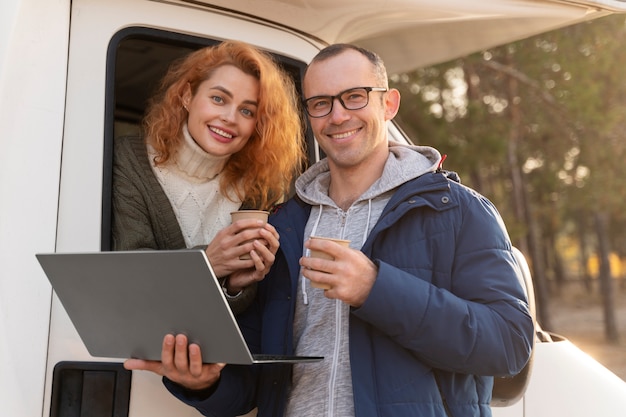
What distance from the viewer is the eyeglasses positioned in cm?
232

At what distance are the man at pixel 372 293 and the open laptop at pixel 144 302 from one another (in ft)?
0.22

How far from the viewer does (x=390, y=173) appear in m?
2.32

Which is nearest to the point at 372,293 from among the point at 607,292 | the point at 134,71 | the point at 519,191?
the point at 134,71

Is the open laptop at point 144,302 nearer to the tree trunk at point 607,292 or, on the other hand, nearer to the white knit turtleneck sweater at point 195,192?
the white knit turtleneck sweater at point 195,192

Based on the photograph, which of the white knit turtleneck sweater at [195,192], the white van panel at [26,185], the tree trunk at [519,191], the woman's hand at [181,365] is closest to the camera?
the woman's hand at [181,365]

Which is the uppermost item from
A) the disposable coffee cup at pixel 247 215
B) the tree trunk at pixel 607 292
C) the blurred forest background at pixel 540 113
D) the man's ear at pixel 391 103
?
the blurred forest background at pixel 540 113

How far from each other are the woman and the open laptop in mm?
360

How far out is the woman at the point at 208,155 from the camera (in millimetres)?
2311

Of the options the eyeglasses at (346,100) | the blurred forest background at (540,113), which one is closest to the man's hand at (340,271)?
the eyeglasses at (346,100)

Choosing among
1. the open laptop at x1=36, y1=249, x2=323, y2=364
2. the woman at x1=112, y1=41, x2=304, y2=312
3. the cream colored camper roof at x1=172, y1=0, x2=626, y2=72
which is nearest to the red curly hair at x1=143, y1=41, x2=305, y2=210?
the woman at x1=112, y1=41, x2=304, y2=312

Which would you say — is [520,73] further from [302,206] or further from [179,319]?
[179,319]

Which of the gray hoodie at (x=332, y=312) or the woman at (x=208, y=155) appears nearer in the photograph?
the gray hoodie at (x=332, y=312)

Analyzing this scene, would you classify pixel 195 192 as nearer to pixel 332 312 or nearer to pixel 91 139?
pixel 91 139

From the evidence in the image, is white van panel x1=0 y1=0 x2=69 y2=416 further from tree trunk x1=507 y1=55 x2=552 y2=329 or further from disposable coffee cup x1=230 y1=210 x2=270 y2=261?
tree trunk x1=507 y1=55 x2=552 y2=329
